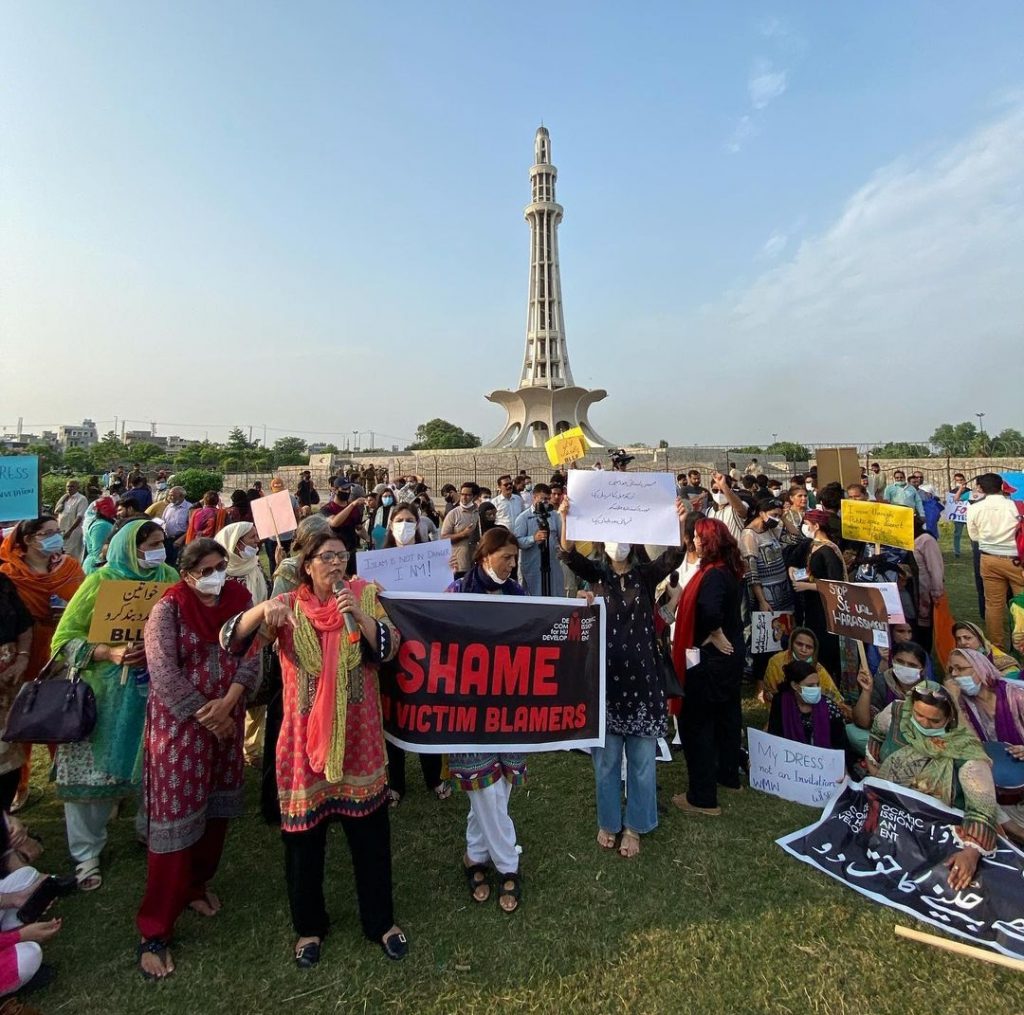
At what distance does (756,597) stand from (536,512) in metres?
3.43

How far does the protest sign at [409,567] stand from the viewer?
155 inches

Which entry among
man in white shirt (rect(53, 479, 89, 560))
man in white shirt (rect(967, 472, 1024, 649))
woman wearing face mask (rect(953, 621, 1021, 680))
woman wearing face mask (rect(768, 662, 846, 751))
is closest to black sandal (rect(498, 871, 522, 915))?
woman wearing face mask (rect(768, 662, 846, 751))

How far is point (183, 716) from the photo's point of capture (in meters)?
2.70

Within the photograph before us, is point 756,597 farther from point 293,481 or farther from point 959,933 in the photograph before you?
point 293,481

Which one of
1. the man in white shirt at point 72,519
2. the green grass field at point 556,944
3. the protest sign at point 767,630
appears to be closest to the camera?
the green grass field at point 556,944

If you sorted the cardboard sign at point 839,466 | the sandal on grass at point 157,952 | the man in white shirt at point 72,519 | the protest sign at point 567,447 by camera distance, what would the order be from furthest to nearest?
the man in white shirt at point 72,519, the protest sign at point 567,447, the cardboard sign at point 839,466, the sandal on grass at point 157,952

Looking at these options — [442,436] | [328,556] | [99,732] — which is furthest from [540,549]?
[442,436]

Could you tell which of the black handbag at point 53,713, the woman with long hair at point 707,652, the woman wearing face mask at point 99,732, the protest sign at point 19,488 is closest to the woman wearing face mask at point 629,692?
the woman with long hair at point 707,652

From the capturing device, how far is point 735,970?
271cm

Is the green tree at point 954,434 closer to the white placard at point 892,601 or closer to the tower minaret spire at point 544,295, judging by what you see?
the tower minaret spire at point 544,295

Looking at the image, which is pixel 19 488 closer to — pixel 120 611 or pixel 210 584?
pixel 120 611

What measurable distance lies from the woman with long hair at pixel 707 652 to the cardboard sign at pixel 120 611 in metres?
3.19

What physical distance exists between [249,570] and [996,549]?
7.86 meters

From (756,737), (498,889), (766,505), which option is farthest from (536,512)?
(498,889)
